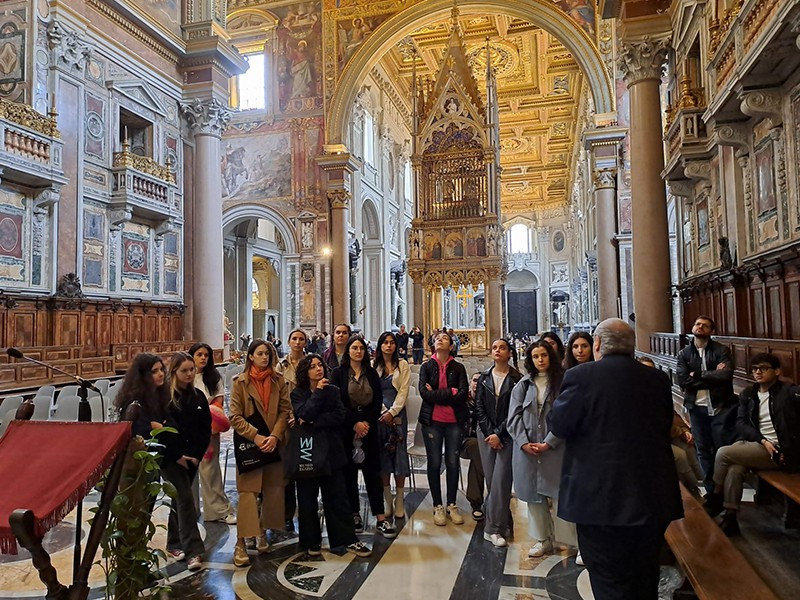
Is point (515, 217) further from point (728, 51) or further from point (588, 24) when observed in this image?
point (728, 51)

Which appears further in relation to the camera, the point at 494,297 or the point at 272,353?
the point at 494,297

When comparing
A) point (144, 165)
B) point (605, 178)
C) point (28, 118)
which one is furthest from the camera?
point (605, 178)

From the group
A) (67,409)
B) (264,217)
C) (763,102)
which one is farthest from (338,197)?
(763,102)

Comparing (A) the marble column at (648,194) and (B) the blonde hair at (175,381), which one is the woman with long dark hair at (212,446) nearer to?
(B) the blonde hair at (175,381)

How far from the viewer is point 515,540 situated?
4145mm

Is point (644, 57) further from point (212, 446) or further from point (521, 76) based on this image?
point (521, 76)

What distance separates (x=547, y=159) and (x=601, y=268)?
20.8 meters

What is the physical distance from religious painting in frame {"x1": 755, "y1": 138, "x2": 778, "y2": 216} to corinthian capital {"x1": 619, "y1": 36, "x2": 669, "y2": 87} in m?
2.68

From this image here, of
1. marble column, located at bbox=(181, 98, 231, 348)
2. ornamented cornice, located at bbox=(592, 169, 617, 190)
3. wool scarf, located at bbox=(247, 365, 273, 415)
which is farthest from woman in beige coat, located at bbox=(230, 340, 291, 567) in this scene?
ornamented cornice, located at bbox=(592, 169, 617, 190)

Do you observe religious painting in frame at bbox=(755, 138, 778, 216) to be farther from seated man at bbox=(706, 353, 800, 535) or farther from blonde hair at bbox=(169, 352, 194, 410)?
blonde hair at bbox=(169, 352, 194, 410)

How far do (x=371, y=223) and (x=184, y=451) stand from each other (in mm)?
20467

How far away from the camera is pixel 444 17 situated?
1781 cm

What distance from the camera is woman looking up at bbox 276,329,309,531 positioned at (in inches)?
172

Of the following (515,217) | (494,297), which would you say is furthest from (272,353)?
(515,217)
